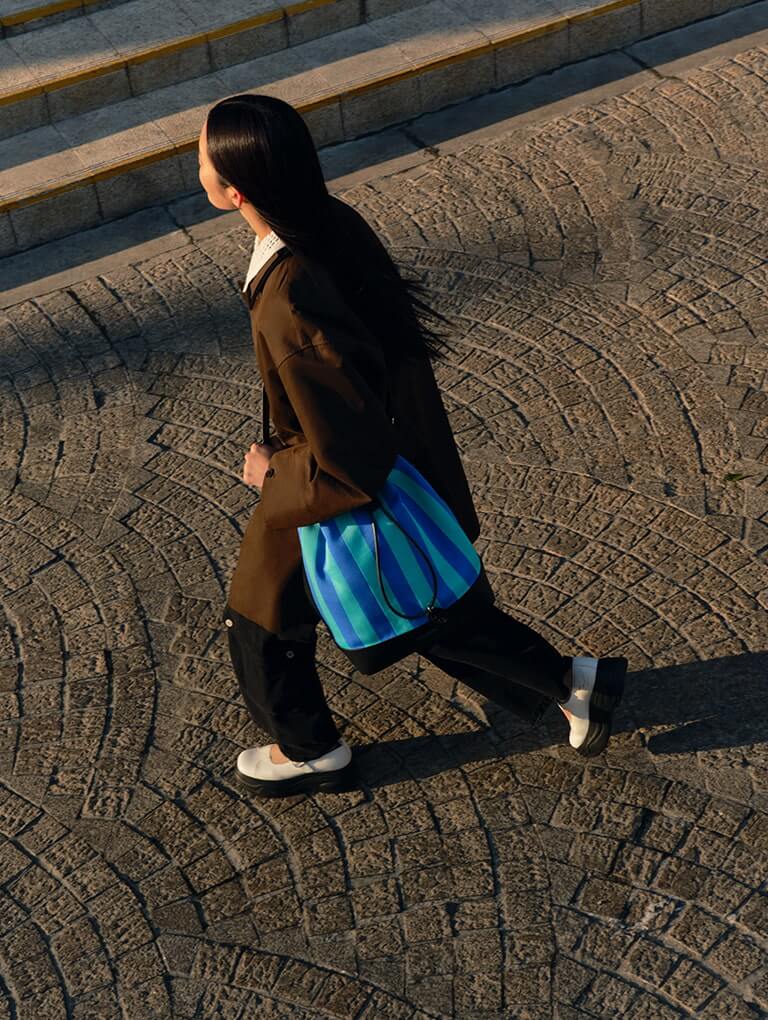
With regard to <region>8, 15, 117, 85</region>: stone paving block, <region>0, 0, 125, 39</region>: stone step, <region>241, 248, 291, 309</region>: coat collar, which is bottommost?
<region>8, 15, 117, 85</region>: stone paving block

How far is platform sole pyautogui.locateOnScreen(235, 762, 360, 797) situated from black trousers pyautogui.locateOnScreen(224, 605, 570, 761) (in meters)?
0.10

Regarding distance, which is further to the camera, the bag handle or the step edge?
the step edge

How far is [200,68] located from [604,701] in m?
4.58

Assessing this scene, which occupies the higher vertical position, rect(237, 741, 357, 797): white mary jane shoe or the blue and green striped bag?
the blue and green striped bag

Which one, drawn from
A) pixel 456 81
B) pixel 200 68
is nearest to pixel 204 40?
pixel 200 68

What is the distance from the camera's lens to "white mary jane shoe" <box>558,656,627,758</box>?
409 centimetres

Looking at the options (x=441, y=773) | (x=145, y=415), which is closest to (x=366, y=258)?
(x=441, y=773)

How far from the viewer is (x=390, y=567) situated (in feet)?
11.8

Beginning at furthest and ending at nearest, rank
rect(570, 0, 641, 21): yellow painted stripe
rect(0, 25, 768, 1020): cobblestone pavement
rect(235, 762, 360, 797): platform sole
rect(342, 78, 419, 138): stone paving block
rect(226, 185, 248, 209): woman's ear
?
rect(570, 0, 641, 21): yellow painted stripe → rect(342, 78, 419, 138): stone paving block → rect(235, 762, 360, 797): platform sole → rect(0, 25, 768, 1020): cobblestone pavement → rect(226, 185, 248, 209): woman's ear

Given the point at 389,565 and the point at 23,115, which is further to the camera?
the point at 23,115

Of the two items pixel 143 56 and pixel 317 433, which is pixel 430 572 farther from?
pixel 143 56

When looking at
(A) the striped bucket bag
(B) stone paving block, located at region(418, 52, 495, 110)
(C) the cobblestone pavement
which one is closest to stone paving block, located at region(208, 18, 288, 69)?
(B) stone paving block, located at region(418, 52, 495, 110)

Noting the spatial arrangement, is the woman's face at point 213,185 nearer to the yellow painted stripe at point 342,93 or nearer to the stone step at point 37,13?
the yellow painted stripe at point 342,93

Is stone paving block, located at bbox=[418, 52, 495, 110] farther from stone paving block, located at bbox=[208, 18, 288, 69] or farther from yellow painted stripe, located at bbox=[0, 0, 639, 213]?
stone paving block, located at bbox=[208, 18, 288, 69]
